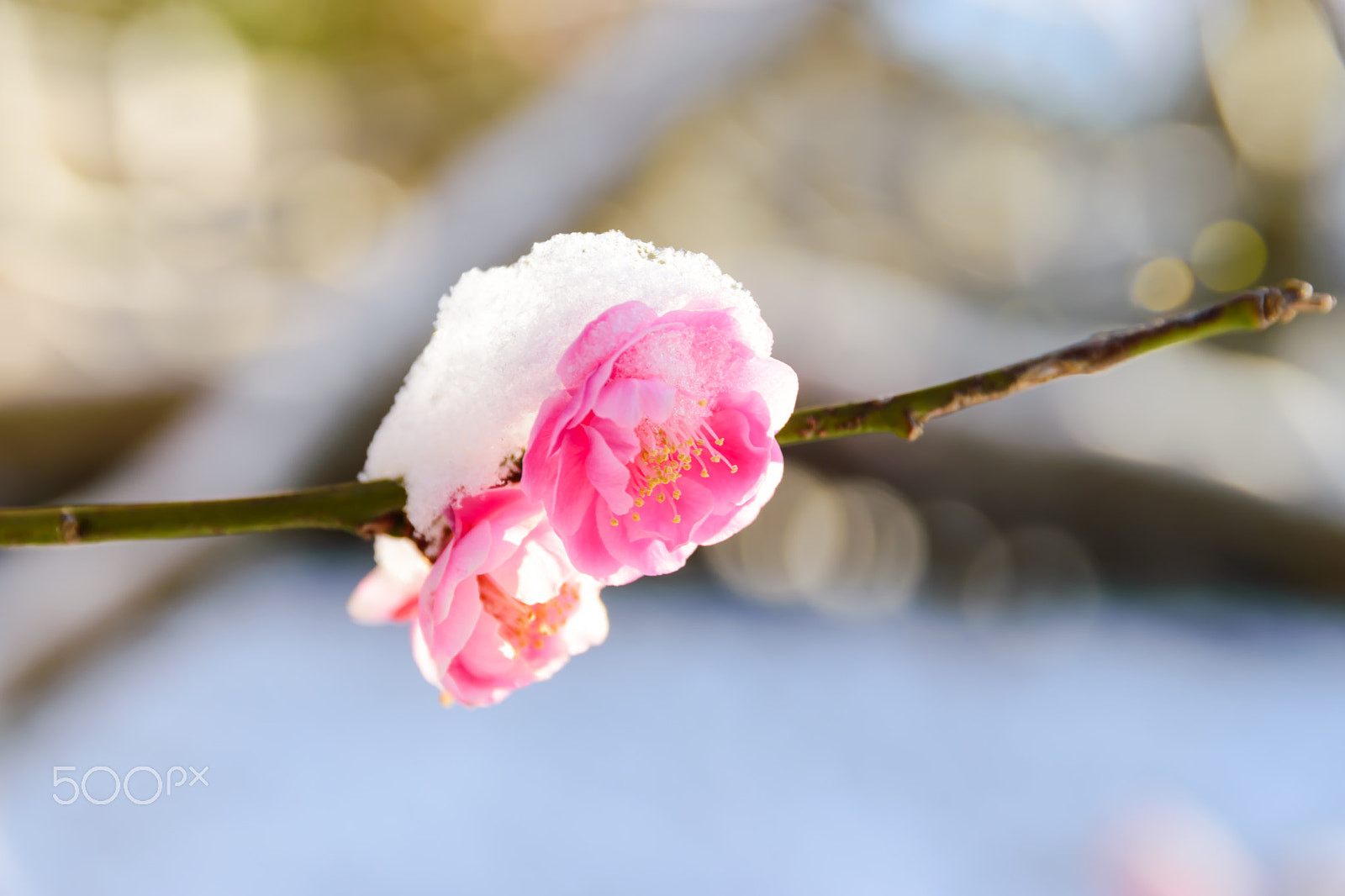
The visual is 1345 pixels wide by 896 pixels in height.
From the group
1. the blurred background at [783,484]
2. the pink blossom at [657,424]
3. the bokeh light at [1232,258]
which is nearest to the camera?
the pink blossom at [657,424]

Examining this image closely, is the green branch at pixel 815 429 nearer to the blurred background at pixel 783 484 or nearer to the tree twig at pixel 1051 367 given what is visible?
the tree twig at pixel 1051 367

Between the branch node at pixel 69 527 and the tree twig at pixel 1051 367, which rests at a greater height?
the tree twig at pixel 1051 367

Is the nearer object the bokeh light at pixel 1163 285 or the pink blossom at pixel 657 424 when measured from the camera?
the pink blossom at pixel 657 424

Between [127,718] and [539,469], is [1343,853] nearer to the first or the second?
[539,469]

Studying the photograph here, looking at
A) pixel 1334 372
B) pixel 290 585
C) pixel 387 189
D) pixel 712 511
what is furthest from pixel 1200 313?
pixel 387 189

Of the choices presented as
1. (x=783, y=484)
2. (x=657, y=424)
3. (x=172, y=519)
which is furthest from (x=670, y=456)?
(x=783, y=484)

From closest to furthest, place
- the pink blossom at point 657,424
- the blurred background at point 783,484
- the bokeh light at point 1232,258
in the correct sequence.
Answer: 1. the pink blossom at point 657,424
2. the blurred background at point 783,484
3. the bokeh light at point 1232,258

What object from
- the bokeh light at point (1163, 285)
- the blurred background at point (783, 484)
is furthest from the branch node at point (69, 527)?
the bokeh light at point (1163, 285)
